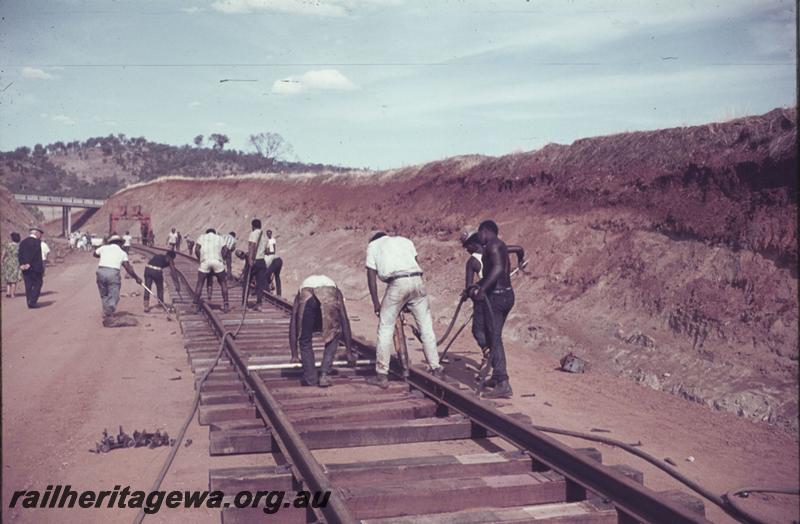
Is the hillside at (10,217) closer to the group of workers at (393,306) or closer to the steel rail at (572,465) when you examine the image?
the group of workers at (393,306)

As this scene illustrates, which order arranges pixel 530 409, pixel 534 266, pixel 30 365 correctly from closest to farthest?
1. pixel 530 409
2. pixel 30 365
3. pixel 534 266

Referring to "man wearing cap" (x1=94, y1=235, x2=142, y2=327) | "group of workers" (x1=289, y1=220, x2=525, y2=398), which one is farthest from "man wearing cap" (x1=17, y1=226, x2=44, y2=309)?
"group of workers" (x1=289, y1=220, x2=525, y2=398)

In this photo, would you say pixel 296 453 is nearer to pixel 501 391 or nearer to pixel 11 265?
pixel 501 391

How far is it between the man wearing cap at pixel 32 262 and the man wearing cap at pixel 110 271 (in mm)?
3661

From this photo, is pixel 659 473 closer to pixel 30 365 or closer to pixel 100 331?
pixel 30 365

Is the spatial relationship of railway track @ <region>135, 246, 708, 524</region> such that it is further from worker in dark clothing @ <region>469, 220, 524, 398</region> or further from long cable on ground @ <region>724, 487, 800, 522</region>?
worker in dark clothing @ <region>469, 220, 524, 398</region>

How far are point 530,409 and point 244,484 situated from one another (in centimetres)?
404

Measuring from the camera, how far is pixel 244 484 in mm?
4773

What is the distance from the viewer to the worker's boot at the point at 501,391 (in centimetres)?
826

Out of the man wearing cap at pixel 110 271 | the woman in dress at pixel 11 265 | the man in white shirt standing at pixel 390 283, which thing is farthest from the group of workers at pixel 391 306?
the woman in dress at pixel 11 265

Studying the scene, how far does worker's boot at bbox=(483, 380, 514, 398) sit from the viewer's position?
27.1 feet

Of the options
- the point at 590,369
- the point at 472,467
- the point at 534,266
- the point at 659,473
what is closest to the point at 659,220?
the point at 534,266

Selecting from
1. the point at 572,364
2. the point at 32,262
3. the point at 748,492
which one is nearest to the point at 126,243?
the point at 32,262
